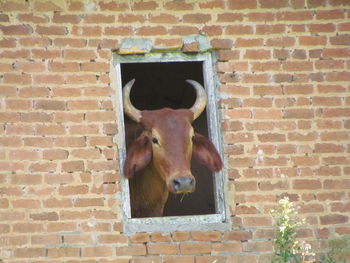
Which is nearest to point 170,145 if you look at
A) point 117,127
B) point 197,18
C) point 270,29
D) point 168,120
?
point 168,120

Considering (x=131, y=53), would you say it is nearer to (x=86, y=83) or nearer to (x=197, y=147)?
(x=86, y=83)

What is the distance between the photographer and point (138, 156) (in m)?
8.96

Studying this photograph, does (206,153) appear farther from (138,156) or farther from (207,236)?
(207,236)

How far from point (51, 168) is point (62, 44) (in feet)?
3.43

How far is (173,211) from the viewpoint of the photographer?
1181 cm

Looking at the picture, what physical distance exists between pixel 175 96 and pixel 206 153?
3352 millimetres

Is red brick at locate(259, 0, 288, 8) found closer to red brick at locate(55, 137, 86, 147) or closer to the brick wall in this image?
the brick wall

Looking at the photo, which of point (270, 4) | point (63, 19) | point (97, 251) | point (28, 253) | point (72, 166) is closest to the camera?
point (28, 253)

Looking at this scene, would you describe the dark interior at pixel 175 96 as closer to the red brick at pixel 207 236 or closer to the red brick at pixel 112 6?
the red brick at pixel 112 6

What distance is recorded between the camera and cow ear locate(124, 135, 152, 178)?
8.70m

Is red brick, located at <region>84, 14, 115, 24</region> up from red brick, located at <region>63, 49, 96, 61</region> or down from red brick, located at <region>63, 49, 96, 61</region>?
up

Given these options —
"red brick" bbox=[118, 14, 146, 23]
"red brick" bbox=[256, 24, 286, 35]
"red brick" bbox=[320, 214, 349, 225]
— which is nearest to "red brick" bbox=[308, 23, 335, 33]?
"red brick" bbox=[256, 24, 286, 35]

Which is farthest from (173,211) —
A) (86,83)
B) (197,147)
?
(86,83)

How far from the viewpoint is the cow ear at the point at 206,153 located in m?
8.72
